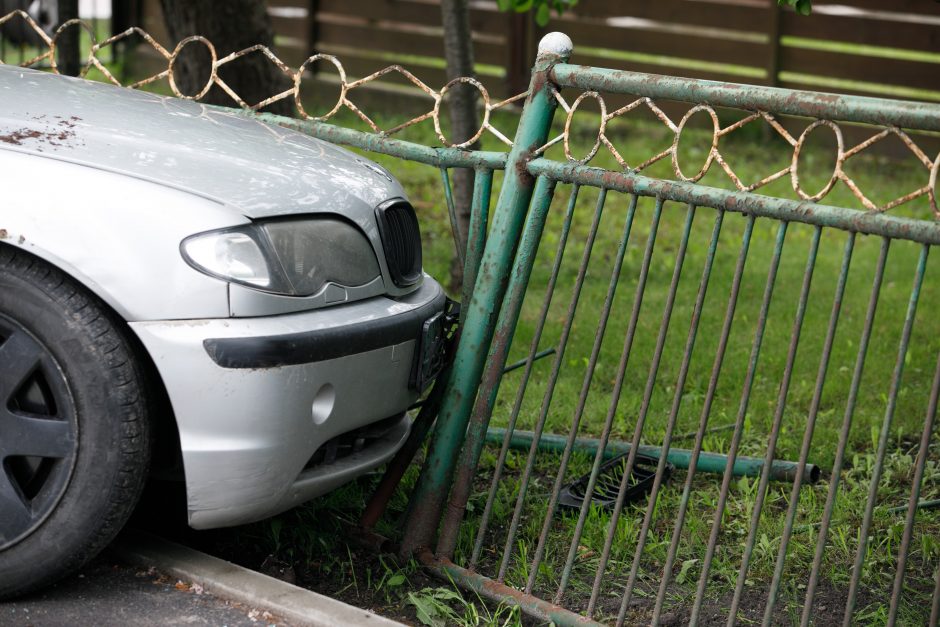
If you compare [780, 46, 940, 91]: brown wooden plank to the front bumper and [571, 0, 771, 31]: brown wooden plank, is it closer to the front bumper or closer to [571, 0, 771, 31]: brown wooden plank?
[571, 0, 771, 31]: brown wooden plank

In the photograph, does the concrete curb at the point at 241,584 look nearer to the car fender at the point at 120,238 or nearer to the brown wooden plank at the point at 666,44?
the car fender at the point at 120,238

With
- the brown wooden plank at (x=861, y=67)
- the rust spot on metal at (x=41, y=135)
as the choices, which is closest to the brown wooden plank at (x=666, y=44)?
the brown wooden plank at (x=861, y=67)

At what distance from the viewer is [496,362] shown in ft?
9.83

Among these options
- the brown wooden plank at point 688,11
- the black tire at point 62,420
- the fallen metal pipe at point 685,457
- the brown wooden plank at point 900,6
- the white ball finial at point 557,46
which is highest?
the brown wooden plank at point 900,6

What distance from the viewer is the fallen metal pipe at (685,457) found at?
12.1 feet

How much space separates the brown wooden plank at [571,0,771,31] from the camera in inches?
404

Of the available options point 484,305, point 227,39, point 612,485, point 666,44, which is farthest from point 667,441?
point 666,44

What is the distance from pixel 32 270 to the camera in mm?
2635

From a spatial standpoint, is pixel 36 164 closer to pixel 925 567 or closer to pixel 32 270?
pixel 32 270

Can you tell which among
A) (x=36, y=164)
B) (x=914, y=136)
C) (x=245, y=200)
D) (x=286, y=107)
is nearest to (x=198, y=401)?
(x=245, y=200)

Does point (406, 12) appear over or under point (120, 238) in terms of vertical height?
over

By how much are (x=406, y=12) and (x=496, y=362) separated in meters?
9.21

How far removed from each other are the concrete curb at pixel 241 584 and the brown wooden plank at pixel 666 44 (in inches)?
334

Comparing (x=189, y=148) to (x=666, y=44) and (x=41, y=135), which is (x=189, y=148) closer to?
(x=41, y=135)
